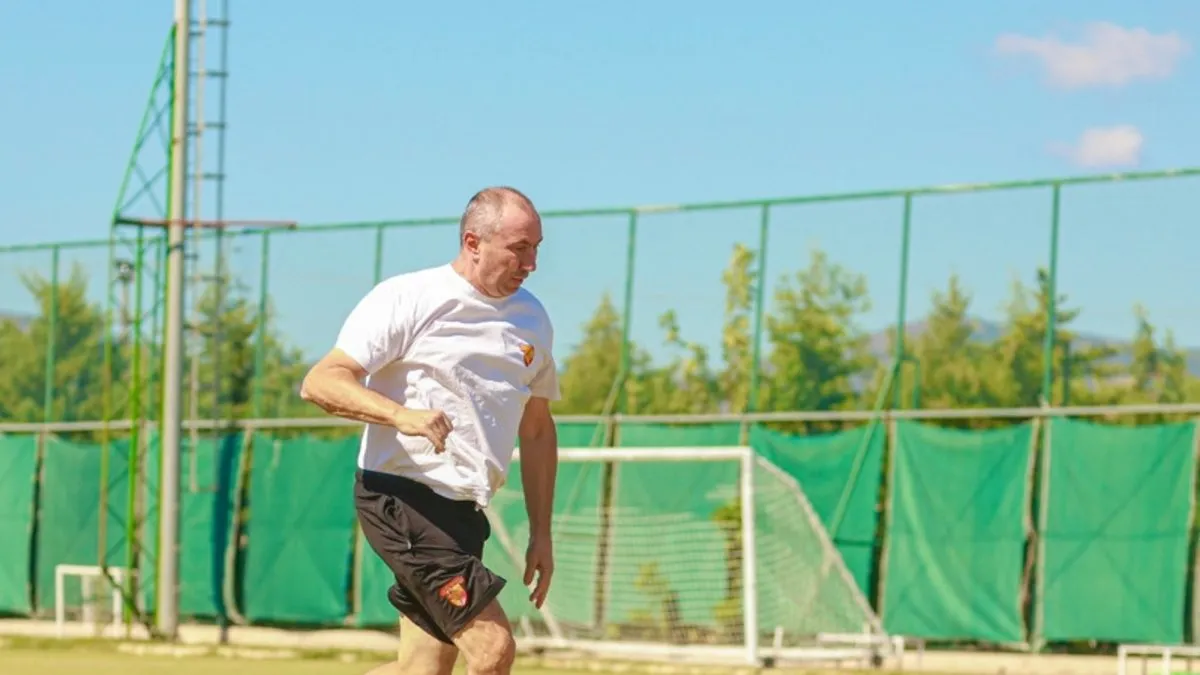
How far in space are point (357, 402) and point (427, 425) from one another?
24 centimetres

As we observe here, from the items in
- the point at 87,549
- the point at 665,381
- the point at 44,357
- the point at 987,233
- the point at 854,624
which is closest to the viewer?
the point at 854,624

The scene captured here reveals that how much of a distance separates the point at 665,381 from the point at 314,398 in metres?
14.7

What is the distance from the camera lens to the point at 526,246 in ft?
19.3

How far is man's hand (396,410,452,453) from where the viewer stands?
18.0ft

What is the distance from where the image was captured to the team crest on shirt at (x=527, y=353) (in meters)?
6.07

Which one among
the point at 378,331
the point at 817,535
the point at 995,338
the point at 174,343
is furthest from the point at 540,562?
the point at 174,343

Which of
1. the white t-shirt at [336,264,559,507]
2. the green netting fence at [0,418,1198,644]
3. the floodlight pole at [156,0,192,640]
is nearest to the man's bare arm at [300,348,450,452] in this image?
the white t-shirt at [336,264,559,507]

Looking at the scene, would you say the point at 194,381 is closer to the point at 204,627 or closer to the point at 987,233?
the point at 204,627

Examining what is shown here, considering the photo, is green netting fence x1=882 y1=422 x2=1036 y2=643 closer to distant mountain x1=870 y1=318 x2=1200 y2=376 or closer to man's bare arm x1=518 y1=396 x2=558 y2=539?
distant mountain x1=870 y1=318 x2=1200 y2=376

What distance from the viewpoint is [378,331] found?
586 centimetres

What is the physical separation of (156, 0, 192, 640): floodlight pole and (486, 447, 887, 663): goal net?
129 inches

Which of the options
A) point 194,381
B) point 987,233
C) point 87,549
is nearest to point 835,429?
point 987,233

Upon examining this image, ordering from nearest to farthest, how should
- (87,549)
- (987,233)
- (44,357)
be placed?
(987,233) → (87,549) → (44,357)

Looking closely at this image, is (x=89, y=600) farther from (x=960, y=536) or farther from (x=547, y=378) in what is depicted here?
(x=547, y=378)
